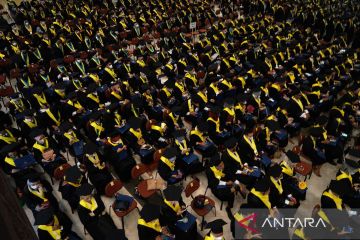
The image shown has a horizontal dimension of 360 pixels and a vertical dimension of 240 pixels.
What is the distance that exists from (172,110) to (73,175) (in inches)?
120

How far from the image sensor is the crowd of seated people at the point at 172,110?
6078mm

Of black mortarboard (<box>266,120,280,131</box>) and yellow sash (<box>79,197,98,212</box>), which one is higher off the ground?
black mortarboard (<box>266,120,280,131</box>)

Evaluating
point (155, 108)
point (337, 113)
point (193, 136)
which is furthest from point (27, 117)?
point (337, 113)

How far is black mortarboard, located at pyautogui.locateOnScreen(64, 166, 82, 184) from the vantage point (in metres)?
6.05

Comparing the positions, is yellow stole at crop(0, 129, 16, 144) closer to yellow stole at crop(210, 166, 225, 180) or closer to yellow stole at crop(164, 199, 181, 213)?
yellow stole at crop(164, 199, 181, 213)

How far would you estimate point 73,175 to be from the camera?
6109 mm

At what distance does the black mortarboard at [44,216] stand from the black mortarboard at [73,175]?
32.9 inches

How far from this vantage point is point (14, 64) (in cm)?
1131

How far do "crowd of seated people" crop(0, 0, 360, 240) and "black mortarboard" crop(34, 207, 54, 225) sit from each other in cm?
2

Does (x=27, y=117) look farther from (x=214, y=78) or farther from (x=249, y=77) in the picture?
(x=249, y=77)

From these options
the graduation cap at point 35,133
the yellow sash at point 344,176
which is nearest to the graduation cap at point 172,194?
the yellow sash at point 344,176

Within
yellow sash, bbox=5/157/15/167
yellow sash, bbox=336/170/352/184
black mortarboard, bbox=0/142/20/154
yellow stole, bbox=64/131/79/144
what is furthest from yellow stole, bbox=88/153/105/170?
yellow sash, bbox=336/170/352/184

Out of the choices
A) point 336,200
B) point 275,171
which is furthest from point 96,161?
point 336,200

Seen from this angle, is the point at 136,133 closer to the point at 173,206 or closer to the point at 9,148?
the point at 173,206
